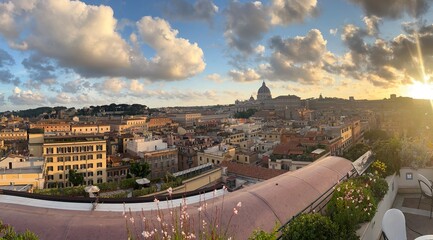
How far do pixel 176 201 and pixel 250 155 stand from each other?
2803 centimetres

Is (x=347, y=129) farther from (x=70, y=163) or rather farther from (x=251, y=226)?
(x=251, y=226)

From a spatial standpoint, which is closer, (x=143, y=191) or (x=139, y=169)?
(x=143, y=191)

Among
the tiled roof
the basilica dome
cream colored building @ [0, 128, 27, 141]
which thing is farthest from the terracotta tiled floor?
the basilica dome

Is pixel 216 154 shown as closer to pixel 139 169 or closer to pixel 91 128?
pixel 139 169

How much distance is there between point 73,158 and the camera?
2989 cm

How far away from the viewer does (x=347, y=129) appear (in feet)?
Answer: 143

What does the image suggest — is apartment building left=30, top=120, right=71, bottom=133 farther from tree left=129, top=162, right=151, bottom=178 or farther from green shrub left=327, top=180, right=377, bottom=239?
green shrub left=327, top=180, right=377, bottom=239

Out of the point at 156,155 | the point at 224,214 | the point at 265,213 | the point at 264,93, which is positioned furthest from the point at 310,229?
the point at 264,93

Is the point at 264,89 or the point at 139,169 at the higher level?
the point at 264,89

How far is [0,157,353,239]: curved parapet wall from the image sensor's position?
3.53 meters

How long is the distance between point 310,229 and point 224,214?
111cm

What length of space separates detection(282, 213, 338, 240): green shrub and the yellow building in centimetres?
2917

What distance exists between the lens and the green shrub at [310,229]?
364 cm

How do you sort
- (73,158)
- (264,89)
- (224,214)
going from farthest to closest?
(264,89) < (73,158) < (224,214)
